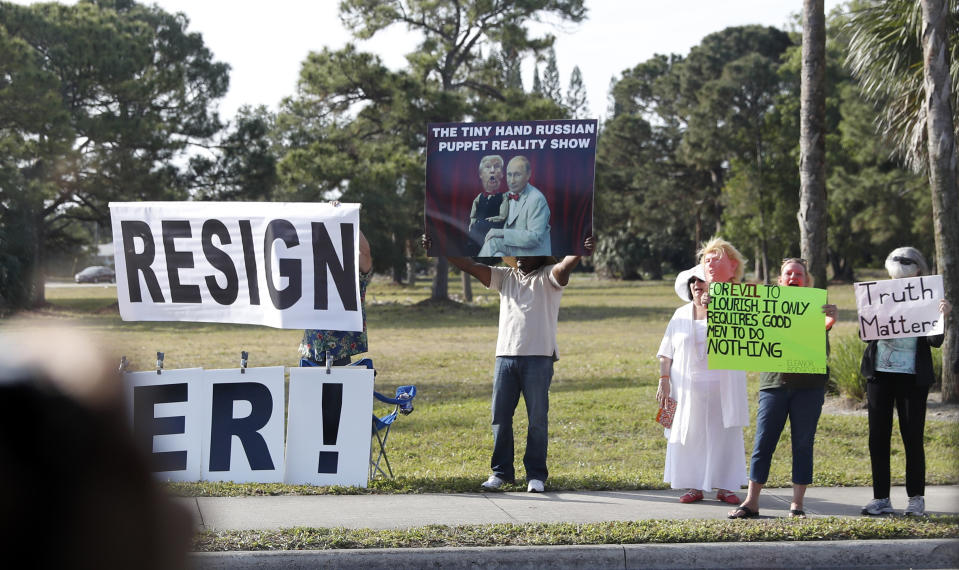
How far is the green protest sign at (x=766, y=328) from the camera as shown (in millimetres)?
6887

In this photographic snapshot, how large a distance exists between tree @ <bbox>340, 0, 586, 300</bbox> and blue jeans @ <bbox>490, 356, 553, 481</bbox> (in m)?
31.5

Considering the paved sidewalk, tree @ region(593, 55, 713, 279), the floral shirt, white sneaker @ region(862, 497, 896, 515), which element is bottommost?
the paved sidewalk

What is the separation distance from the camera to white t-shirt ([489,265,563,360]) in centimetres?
786

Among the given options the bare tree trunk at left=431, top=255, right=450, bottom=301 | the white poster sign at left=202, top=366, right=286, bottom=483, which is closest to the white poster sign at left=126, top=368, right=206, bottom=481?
the white poster sign at left=202, top=366, right=286, bottom=483

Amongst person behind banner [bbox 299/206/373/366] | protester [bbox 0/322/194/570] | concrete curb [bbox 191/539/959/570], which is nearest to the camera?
protester [bbox 0/322/194/570]

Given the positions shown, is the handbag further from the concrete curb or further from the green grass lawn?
the concrete curb

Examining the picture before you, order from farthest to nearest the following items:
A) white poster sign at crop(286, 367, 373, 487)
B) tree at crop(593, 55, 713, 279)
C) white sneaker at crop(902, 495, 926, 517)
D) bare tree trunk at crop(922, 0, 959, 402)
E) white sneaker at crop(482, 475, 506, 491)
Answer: tree at crop(593, 55, 713, 279) → bare tree trunk at crop(922, 0, 959, 402) → white sneaker at crop(482, 475, 506, 491) → white poster sign at crop(286, 367, 373, 487) → white sneaker at crop(902, 495, 926, 517)

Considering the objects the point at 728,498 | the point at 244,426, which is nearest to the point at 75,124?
the point at 244,426

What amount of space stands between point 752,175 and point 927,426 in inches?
1450

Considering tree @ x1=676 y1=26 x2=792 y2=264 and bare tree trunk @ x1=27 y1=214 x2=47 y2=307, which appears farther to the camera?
tree @ x1=676 y1=26 x2=792 y2=264

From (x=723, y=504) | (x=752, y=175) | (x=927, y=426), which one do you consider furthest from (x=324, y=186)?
(x=723, y=504)

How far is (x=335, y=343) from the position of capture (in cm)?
834

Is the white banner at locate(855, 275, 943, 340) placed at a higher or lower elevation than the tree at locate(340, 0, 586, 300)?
lower

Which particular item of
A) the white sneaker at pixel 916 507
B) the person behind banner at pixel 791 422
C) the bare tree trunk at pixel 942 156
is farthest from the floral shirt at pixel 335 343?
the bare tree trunk at pixel 942 156
